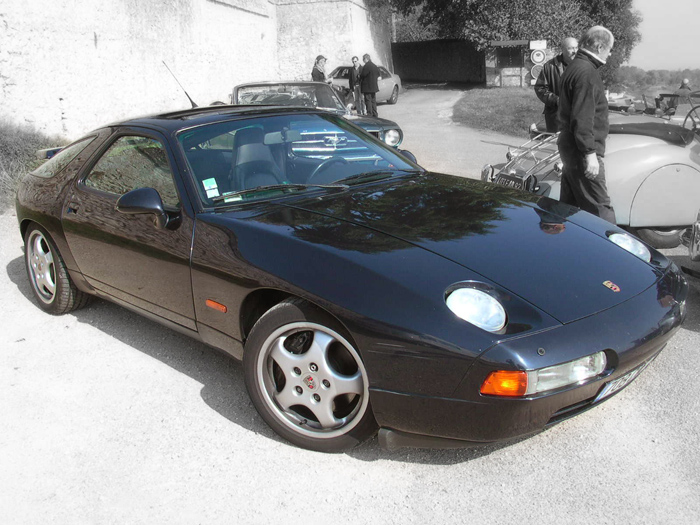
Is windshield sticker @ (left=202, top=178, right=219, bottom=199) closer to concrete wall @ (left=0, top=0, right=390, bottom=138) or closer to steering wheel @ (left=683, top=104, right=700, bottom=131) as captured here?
steering wheel @ (left=683, top=104, right=700, bottom=131)

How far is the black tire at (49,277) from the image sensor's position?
440cm

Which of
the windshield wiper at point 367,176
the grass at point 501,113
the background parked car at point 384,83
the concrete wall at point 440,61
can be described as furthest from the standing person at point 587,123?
the concrete wall at point 440,61

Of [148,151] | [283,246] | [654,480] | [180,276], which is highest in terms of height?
[148,151]

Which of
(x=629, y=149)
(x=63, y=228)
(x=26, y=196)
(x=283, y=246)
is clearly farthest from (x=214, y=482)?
(x=629, y=149)

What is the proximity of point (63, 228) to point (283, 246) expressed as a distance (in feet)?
6.27

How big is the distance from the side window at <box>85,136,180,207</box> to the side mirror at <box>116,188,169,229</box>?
0.13 meters

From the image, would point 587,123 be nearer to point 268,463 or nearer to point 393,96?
point 268,463

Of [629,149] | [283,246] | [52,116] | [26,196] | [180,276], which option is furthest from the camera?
[52,116]

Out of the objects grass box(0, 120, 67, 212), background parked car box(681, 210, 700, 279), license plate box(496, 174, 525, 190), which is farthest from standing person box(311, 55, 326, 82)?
background parked car box(681, 210, 700, 279)

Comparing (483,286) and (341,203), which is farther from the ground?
(341,203)

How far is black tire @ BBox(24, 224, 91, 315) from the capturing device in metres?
4.40

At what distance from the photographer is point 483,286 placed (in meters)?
2.64

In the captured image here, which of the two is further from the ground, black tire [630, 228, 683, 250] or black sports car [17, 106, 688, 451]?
black sports car [17, 106, 688, 451]

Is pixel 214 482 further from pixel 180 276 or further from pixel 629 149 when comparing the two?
pixel 629 149
